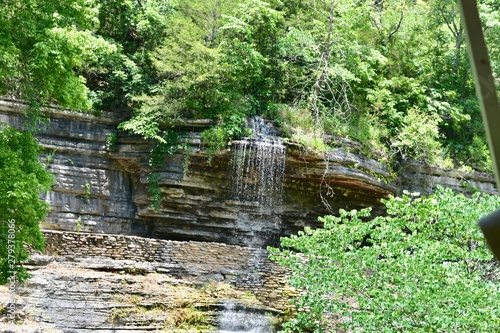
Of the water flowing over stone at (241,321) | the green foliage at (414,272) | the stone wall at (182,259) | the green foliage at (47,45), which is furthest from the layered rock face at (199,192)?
the green foliage at (47,45)

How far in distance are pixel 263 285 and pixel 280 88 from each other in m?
6.63

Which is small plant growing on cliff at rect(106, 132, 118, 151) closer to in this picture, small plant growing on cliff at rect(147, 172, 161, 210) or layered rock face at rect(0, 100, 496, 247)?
layered rock face at rect(0, 100, 496, 247)

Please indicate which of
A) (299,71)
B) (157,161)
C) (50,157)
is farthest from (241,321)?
(299,71)

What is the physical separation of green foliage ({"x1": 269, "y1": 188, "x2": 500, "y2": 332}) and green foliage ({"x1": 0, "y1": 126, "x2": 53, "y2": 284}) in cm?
396

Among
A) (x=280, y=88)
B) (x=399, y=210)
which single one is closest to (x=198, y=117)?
(x=280, y=88)

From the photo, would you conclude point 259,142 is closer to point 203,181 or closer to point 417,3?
point 203,181

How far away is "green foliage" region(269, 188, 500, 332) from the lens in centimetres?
888

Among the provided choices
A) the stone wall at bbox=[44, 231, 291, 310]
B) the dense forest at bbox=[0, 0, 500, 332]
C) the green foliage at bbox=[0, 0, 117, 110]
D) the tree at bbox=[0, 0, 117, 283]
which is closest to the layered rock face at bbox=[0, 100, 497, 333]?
the stone wall at bbox=[44, 231, 291, 310]

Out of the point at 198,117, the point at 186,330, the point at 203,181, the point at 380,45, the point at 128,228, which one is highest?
the point at 380,45

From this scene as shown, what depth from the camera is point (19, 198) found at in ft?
30.7

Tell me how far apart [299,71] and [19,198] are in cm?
1254

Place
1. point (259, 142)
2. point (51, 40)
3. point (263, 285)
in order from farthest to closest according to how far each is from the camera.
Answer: point (259, 142) → point (263, 285) → point (51, 40)

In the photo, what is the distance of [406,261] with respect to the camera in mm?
9531

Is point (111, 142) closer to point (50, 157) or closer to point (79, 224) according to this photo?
point (50, 157)
